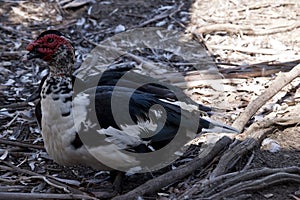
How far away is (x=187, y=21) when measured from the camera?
21.7ft

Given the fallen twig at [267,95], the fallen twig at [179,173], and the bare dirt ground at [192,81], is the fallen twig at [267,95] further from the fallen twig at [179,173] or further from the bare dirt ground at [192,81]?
the fallen twig at [179,173]

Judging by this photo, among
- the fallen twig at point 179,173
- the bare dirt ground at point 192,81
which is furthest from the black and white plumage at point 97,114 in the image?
the bare dirt ground at point 192,81

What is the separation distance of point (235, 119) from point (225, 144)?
1.50ft

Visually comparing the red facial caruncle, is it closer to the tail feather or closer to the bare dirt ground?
the bare dirt ground

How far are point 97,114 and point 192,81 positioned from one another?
5.28 ft

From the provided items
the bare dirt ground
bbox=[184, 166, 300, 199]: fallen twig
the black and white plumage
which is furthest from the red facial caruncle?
bbox=[184, 166, 300, 199]: fallen twig

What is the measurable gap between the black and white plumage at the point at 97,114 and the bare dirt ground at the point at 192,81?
0.81ft

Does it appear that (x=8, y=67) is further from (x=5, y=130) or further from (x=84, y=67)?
(x=5, y=130)

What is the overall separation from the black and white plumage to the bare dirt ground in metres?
0.25

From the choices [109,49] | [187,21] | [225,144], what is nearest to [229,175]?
[225,144]

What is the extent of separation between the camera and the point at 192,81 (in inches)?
204

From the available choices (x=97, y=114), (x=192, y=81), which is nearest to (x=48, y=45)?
(x=97, y=114)

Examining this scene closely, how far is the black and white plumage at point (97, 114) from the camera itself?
372 centimetres

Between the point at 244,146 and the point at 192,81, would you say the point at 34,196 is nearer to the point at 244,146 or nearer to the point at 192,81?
the point at 244,146
